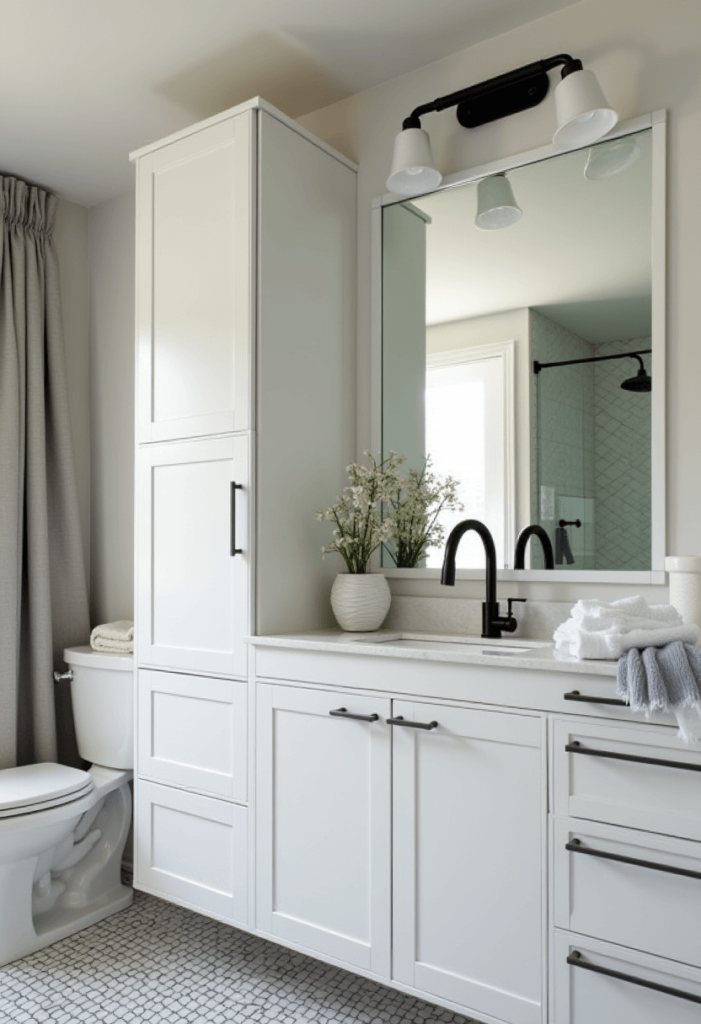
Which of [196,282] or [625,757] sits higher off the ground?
[196,282]

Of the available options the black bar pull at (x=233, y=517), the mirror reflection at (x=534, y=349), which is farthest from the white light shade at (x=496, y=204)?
the black bar pull at (x=233, y=517)

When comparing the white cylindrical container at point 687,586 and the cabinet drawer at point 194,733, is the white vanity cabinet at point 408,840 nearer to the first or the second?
the cabinet drawer at point 194,733

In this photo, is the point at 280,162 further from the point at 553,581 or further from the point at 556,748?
the point at 556,748

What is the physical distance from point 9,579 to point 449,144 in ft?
6.49

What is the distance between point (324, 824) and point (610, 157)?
1780 millimetres

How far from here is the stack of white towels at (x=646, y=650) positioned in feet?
4.56

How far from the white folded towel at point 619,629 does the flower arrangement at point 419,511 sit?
68cm

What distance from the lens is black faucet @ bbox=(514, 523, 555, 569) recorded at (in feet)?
6.91

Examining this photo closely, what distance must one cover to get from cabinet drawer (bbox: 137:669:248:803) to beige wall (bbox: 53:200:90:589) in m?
1.00

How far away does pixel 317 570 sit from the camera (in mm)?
2332

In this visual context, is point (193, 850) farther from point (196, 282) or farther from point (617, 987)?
point (196, 282)

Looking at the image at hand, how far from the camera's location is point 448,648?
2.12 metres

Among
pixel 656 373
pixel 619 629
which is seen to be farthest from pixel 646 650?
pixel 656 373

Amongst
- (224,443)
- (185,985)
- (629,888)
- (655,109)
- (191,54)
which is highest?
(191,54)
